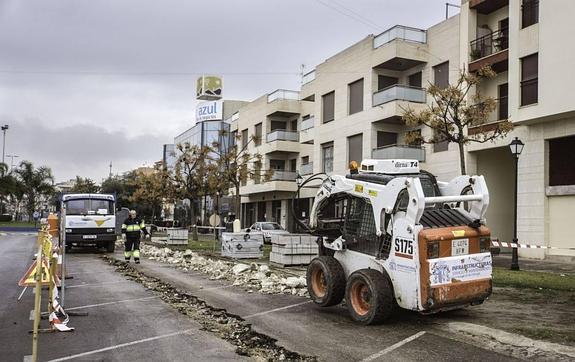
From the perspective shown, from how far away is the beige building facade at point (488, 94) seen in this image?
21609 mm

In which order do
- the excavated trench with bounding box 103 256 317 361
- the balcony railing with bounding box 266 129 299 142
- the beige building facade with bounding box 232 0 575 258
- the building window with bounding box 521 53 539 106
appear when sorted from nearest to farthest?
the excavated trench with bounding box 103 256 317 361, the beige building facade with bounding box 232 0 575 258, the building window with bounding box 521 53 539 106, the balcony railing with bounding box 266 129 299 142

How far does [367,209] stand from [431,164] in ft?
71.7

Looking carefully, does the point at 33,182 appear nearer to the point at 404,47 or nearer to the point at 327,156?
the point at 327,156

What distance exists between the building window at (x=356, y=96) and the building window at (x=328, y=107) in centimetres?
257

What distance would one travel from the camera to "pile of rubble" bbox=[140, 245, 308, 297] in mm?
12200

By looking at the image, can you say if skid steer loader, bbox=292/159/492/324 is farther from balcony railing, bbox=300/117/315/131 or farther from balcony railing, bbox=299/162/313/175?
balcony railing, bbox=300/117/315/131

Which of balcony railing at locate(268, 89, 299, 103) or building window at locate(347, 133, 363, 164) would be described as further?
balcony railing at locate(268, 89, 299, 103)

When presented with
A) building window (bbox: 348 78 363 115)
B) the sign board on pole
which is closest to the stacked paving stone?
building window (bbox: 348 78 363 115)

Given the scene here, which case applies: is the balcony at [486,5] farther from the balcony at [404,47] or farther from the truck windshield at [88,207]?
the truck windshield at [88,207]

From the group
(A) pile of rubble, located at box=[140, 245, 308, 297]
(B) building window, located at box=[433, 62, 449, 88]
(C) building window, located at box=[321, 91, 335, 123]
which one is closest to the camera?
(A) pile of rubble, located at box=[140, 245, 308, 297]

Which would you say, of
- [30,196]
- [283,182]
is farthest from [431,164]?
[30,196]

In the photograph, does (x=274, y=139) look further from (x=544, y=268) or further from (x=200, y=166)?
(x=544, y=268)

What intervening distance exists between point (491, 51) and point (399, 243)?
21114mm

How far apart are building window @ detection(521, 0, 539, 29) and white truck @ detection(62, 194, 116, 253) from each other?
19207mm
